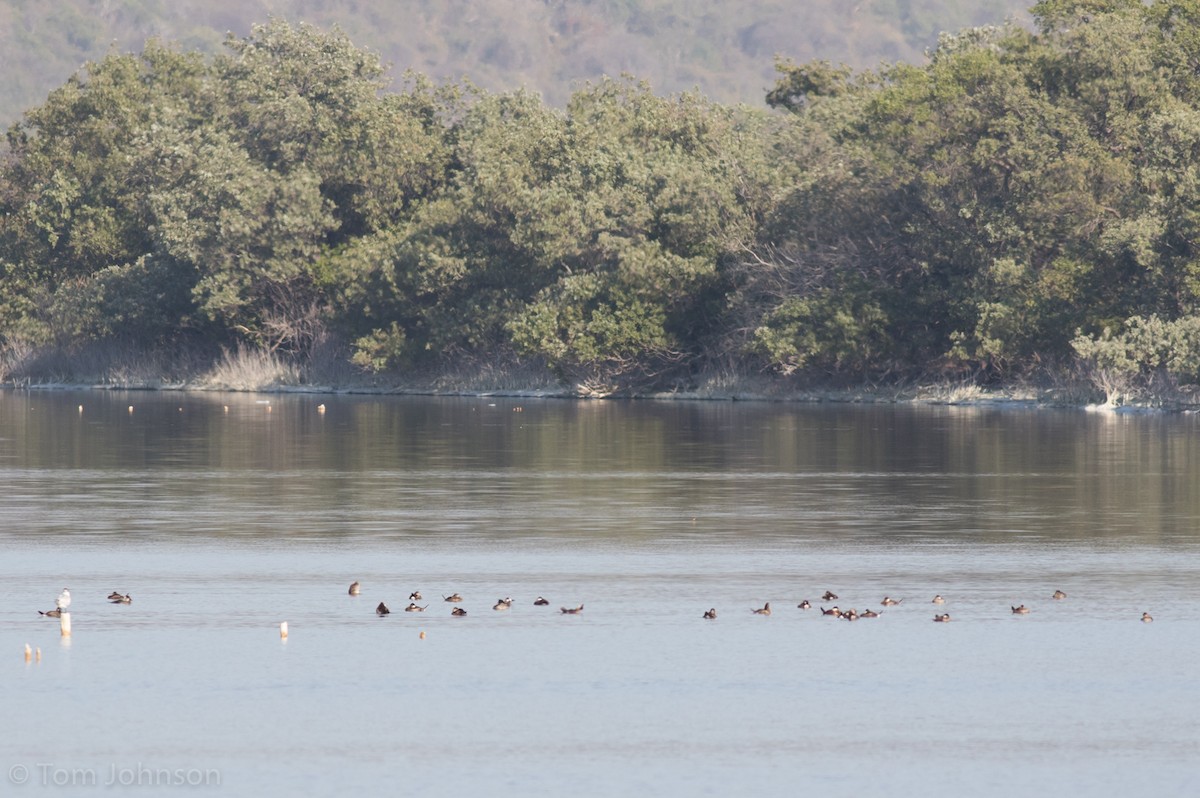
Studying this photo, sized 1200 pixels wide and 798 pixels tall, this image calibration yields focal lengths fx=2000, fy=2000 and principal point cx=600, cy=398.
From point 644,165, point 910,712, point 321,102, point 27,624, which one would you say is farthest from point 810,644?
point 321,102

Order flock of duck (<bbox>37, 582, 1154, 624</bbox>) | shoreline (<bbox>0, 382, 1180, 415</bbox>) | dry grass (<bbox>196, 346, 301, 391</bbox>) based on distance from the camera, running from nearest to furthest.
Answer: flock of duck (<bbox>37, 582, 1154, 624</bbox>) → shoreline (<bbox>0, 382, 1180, 415</bbox>) → dry grass (<bbox>196, 346, 301, 391</bbox>)

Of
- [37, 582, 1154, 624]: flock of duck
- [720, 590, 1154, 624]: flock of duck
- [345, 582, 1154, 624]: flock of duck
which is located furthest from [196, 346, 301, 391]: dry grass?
[720, 590, 1154, 624]: flock of duck

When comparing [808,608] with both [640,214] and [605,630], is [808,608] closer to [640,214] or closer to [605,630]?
[605,630]

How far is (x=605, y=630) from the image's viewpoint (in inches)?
865

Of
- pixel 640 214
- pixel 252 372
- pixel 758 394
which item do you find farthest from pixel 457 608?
pixel 252 372

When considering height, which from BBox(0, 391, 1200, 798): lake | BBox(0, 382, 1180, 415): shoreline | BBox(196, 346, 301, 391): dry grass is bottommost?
BBox(0, 391, 1200, 798): lake

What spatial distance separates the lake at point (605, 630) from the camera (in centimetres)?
1655

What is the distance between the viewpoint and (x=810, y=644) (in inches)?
836

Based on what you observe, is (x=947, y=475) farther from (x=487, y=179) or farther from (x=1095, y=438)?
(x=487, y=179)

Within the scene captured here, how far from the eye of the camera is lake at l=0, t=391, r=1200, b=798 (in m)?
16.5

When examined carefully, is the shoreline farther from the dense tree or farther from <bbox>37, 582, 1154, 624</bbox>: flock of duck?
<bbox>37, 582, 1154, 624</bbox>: flock of duck

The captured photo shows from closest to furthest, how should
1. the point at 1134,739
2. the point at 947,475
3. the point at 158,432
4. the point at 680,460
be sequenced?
the point at 1134,739 → the point at 947,475 → the point at 680,460 → the point at 158,432

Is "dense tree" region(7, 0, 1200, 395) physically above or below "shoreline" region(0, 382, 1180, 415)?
above

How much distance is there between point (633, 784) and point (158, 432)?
41624 mm
